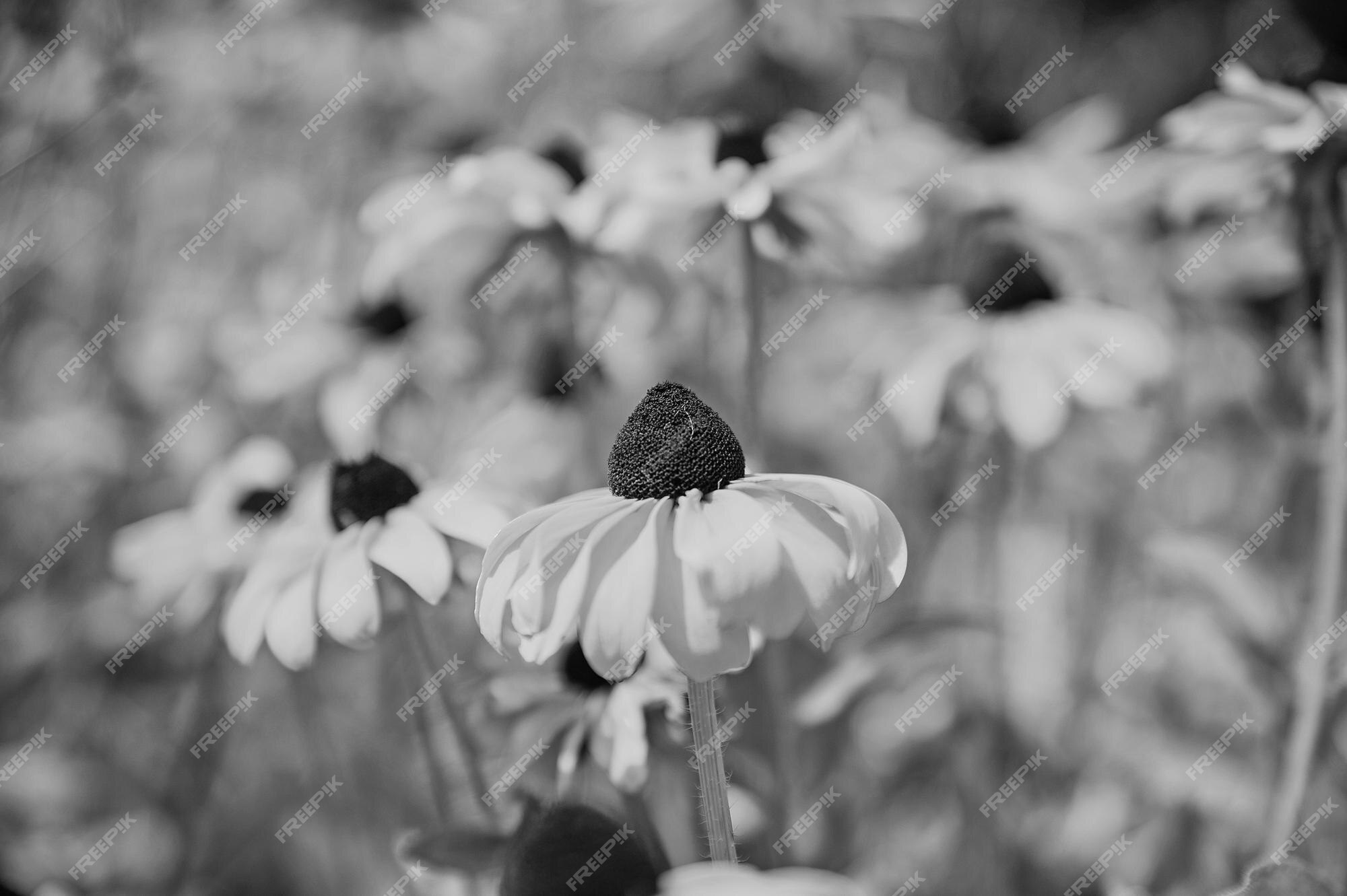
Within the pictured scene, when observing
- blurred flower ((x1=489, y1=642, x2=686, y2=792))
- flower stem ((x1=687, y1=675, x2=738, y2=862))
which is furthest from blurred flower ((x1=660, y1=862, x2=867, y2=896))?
blurred flower ((x1=489, y1=642, x2=686, y2=792))

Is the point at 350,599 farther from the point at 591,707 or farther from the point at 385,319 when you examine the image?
the point at 385,319

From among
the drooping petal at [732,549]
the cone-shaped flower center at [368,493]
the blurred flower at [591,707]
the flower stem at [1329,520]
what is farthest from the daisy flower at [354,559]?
the flower stem at [1329,520]

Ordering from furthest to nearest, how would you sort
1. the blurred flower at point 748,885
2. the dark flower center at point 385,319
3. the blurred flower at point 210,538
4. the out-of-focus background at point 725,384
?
the dark flower center at point 385,319, the blurred flower at point 210,538, the out-of-focus background at point 725,384, the blurred flower at point 748,885

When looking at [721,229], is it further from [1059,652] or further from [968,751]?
[1059,652]

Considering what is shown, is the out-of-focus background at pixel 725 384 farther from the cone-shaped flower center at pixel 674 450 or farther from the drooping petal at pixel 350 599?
the cone-shaped flower center at pixel 674 450

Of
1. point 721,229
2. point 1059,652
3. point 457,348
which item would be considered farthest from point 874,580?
point 1059,652

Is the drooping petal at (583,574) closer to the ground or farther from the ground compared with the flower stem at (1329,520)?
farther from the ground

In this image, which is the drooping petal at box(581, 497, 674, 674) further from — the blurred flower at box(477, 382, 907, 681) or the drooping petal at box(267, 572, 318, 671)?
the drooping petal at box(267, 572, 318, 671)
